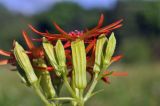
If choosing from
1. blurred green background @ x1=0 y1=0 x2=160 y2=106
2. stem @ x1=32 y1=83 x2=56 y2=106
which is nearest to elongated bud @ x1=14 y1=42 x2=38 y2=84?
stem @ x1=32 y1=83 x2=56 y2=106

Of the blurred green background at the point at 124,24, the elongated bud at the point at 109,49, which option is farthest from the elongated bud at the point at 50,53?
the blurred green background at the point at 124,24

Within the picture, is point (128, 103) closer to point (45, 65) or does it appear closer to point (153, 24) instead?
point (45, 65)

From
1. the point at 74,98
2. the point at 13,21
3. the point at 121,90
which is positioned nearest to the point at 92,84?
the point at 74,98

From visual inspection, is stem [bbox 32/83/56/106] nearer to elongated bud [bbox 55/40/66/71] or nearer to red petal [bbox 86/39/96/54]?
elongated bud [bbox 55/40/66/71]

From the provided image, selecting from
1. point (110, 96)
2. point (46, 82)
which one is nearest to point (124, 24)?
point (110, 96)

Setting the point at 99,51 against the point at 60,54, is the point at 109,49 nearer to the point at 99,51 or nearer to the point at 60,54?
the point at 99,51

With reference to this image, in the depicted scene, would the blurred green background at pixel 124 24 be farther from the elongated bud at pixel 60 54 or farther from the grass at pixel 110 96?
the elongated bud at pixel 60 54
